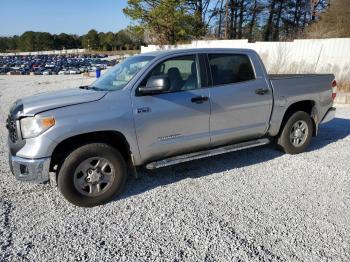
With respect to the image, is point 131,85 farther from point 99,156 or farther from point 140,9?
point 140,9

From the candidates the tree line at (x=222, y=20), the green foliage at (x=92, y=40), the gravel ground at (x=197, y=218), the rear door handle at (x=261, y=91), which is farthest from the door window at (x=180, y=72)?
the green foliage at (x=92, y=40)

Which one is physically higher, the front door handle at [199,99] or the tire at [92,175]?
the front door handle at [199,99]

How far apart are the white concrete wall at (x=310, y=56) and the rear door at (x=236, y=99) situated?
9.90 meters

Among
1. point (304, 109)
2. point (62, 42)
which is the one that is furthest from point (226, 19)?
point (62, 42)

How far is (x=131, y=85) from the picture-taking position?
12.7 ft

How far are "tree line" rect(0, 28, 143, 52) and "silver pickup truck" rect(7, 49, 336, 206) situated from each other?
8782cm

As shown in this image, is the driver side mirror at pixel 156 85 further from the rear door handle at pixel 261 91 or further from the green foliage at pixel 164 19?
the green foliage at pixel 164 19

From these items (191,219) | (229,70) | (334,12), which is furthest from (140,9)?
(191,219)

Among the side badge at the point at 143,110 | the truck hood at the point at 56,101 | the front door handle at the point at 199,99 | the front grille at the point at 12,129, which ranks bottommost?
the front grille at the point at 12,129

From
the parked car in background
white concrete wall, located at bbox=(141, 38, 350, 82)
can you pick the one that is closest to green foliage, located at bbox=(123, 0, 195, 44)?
the parked car in background

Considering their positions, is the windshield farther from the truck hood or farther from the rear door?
the rear door

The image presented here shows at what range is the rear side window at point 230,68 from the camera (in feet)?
14.8

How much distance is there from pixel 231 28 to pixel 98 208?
3725cm

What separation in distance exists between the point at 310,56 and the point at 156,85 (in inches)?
530
